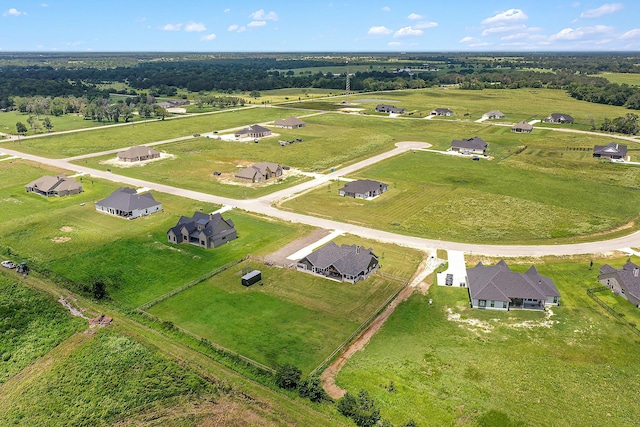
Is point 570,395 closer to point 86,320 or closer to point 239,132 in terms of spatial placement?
point 86,320

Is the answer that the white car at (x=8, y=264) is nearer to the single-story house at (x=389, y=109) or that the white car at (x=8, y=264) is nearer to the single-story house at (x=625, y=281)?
the single-story house at (x=625, y=281)

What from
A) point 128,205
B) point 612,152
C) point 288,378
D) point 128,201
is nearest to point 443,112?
point 612,152

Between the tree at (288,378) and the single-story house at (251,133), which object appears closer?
the tree at (288,378)

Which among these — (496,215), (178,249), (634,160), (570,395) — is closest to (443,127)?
(634,160)

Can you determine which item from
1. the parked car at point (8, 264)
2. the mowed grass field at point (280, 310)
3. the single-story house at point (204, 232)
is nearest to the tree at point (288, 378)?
the mowed grass field at point (280, 310)

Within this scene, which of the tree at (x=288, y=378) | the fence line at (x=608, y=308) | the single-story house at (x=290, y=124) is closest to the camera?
the tree at (x=288, y=378)

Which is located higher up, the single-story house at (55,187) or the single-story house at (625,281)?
the single-story house at (55,187)

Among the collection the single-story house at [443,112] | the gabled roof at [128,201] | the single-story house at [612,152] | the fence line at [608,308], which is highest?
the single-story house at [443,112]

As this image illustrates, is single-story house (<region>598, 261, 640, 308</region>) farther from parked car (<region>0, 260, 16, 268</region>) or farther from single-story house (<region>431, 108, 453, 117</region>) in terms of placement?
single-story house (<region>431, 108, 453, 117</region>)
